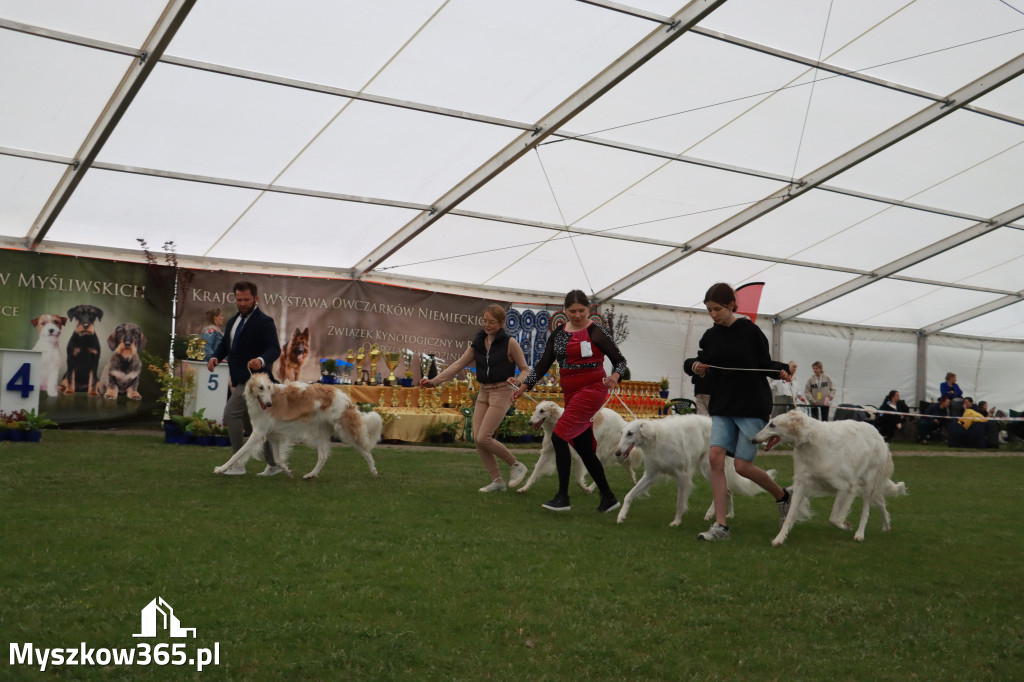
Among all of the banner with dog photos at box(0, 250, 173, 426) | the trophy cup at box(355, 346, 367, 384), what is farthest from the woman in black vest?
the banner with dog photos at box(0, 250, 173, 426)

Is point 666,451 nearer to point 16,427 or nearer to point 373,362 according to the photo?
point 16,427

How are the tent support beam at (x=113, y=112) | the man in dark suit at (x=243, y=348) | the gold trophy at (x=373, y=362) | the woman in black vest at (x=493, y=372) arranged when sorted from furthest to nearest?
the gold trophy at (x=373, y=362)
the tent support beam at (x=113, y=112)
the man in dark suit at (x=243, y=348)
the woman in black vest at (x=493, y=372)

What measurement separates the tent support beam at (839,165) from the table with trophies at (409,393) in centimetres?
272

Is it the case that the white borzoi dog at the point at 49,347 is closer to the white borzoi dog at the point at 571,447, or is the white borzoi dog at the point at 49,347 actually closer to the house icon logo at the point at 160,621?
the white borzoi dog at the point at 571,447

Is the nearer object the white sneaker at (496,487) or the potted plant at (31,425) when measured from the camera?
the white sneaker at (496,487)

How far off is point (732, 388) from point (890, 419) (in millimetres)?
16535

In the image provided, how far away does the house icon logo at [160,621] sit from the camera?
11.5 ft

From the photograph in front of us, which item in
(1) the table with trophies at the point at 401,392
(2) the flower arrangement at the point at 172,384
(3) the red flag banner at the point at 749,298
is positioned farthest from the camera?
(3) the red flag banner at the point at 749,298

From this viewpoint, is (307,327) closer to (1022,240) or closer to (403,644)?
(403,644)

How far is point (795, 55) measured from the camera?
11.7 m

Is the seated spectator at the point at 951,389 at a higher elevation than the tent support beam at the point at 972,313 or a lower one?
lower

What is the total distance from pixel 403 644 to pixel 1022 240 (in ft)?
61.9

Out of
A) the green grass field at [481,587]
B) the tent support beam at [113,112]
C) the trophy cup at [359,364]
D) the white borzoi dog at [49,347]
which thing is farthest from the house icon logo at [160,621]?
the trophy cup at [359,364]

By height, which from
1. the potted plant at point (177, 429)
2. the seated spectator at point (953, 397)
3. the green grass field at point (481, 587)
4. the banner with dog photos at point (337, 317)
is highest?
the banner with dog photos at point (337, 317)
